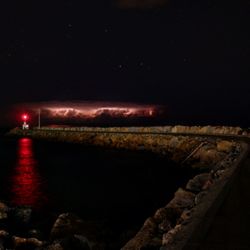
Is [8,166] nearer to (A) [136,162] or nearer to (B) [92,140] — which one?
(A) [136,162]

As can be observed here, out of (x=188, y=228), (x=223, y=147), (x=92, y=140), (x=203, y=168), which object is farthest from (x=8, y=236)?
(x=92, y=140)

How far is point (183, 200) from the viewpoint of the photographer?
32.2 feet

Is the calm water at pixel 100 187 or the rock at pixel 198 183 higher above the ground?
the rock at pixel 198 183

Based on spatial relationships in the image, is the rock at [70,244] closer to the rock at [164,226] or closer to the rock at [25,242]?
the rock at [25,242]

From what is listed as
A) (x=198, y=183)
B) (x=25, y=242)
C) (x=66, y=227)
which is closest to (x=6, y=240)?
(x=25, y=242)

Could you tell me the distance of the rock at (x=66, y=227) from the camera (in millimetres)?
9695

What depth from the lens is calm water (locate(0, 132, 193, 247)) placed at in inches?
574

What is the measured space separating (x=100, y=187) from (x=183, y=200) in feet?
36.1

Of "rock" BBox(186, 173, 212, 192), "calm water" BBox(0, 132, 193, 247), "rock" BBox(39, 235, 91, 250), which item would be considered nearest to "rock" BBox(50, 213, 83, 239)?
"rock" BBox(39, 235, 91, 250)

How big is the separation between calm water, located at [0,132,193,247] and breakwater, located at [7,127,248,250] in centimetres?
147

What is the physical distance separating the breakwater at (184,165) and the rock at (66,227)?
2.29m

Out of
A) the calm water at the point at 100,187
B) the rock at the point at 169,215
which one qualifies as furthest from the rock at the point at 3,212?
the rock at the point at 169,215

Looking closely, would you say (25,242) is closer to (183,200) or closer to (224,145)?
(183,200)

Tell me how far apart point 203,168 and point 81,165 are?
12.3 meters
